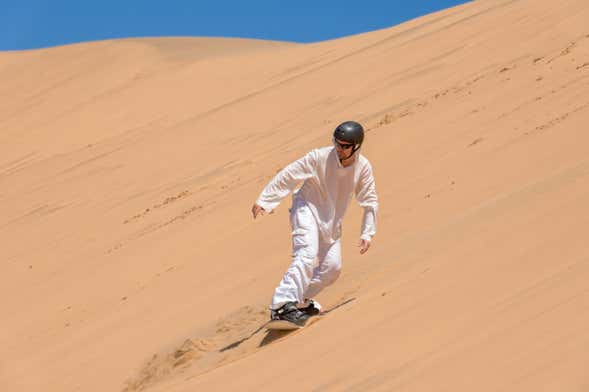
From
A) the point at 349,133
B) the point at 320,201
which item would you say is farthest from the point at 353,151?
the point at 320,201

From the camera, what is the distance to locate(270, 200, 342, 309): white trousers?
6.02 m

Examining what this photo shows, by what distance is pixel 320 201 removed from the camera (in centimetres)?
629

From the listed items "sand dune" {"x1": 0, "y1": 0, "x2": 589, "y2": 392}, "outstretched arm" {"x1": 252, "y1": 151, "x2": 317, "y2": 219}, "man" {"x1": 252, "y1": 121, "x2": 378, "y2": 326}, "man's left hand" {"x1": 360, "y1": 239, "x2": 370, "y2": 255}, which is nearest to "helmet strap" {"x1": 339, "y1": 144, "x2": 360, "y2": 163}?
"man" {"x1": 252, "y1": 121, "x2": 378, "y2": 326}

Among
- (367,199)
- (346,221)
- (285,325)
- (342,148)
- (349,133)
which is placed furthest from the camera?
(346,221)

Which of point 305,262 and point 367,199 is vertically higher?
point 367,199

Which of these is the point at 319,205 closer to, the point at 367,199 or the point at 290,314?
the point at 367,199

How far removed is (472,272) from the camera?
525 centimetres

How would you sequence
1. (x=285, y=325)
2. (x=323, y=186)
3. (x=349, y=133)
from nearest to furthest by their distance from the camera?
(x=285, y=325) → (x=349, y=133) → (x=323, y=186)

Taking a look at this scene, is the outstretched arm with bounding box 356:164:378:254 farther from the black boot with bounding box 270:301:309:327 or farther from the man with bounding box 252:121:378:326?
the black boot with bounding box 270:301:309:327

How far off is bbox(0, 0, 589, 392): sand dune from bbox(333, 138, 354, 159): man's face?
0.73m

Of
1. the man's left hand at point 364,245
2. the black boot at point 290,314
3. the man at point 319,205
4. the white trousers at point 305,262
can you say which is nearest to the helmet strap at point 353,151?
the man at point 319,205

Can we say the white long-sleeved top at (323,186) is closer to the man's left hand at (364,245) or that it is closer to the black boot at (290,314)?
the man's left hand at (364,245)

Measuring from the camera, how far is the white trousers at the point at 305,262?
6020 millimetres

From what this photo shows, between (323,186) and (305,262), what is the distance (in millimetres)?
479
